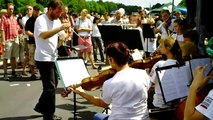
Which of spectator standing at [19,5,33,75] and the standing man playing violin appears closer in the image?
the standing man playing violin

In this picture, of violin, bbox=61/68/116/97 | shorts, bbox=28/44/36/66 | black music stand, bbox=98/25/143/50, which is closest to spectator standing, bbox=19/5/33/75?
shorts, bbox=28/44/36/66

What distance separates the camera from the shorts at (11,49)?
9.73 metres

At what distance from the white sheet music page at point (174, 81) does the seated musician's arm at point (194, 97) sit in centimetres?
106

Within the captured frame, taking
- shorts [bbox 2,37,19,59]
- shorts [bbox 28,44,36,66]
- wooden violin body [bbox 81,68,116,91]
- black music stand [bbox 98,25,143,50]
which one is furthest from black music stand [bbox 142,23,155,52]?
wooden violin body [bbox 81,68,116,91]

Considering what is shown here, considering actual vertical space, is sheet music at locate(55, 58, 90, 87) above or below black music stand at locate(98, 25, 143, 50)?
below

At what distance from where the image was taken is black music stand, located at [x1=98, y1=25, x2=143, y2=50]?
664 cm

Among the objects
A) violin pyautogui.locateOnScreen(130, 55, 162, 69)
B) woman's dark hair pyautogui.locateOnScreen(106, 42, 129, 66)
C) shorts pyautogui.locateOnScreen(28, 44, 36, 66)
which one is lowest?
shorts pyautogui.locateOnScreen(28, 44, 36, 66)

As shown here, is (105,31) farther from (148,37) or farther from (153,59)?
(153,59)

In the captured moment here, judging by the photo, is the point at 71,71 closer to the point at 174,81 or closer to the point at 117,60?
the point at 117,60

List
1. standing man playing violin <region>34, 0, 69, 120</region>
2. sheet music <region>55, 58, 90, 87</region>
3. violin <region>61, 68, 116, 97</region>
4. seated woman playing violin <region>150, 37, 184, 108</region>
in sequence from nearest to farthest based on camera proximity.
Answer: violin <region>61, 68, 116, 97</region>
seated woman playing violin <region>150, 37, 184, 108</region>
sheet music <region>55, 58, 90, 87</region>
standing man playing violin <region>34, 0, 69, 120</region>

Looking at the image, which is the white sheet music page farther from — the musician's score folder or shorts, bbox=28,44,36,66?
shorts, bbox=28,44,36,66

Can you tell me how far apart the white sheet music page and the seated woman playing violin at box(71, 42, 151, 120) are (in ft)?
0.90

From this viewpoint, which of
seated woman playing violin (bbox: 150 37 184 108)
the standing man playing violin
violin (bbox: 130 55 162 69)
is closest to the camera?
seated woman playing violin (bbox: 150 37 184 108)

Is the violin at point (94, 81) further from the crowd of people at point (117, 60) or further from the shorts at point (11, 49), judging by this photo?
the shorts at point (11, 49)
